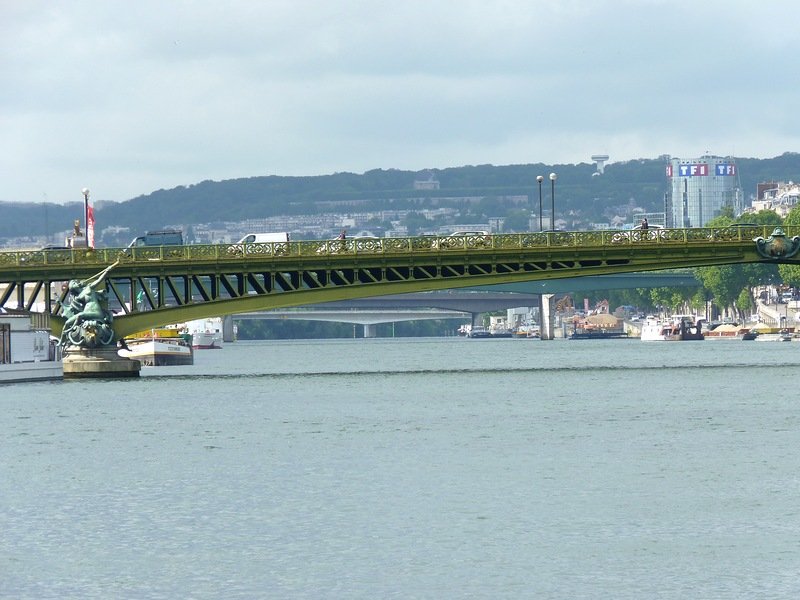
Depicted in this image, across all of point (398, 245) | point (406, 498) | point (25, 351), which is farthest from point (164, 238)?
point (406, 498)

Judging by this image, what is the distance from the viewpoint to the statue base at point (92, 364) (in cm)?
12475

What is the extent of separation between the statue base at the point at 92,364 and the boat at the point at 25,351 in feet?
2.95

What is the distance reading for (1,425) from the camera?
8362 centimetres

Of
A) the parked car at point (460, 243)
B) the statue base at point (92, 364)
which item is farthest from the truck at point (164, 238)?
the parked car at point (460, 243)

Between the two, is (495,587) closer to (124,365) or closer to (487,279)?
(487,279)

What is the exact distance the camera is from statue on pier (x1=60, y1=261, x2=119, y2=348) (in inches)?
4845

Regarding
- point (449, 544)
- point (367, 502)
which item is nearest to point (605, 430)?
point (367, 502)

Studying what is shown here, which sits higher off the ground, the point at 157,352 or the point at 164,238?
the point at 164,238

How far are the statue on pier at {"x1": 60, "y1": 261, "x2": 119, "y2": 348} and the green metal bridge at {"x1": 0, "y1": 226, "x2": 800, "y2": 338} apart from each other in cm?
117

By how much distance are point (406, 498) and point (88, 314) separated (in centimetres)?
7206

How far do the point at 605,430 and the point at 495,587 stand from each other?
116 feet

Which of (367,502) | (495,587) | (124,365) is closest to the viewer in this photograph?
(495,587)

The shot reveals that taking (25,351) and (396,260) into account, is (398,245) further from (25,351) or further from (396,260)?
(25,351)

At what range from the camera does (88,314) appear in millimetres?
123000
